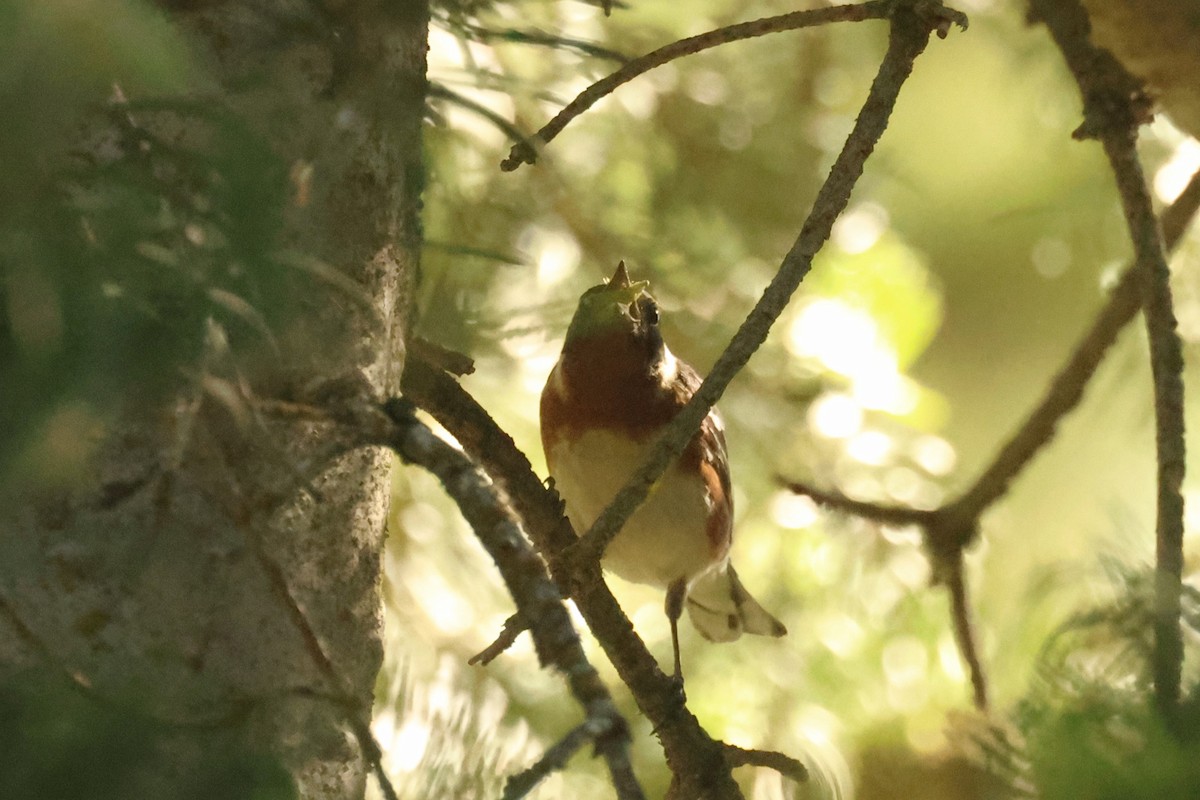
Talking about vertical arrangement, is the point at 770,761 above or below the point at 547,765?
above

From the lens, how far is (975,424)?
2281 millimetres

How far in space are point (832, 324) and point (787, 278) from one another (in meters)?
1.34

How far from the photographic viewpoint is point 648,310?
1684 mm

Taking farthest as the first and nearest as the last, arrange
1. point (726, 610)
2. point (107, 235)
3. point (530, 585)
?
point (726, 610) < point (530, 585) < point (107, 235)

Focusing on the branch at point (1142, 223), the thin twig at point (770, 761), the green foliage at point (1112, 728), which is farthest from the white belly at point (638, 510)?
the green foliage at point (1112, 728)

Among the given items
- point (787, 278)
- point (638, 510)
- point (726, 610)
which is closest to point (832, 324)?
point (726, 610)

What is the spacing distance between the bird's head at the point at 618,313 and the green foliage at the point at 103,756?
3.34 feet

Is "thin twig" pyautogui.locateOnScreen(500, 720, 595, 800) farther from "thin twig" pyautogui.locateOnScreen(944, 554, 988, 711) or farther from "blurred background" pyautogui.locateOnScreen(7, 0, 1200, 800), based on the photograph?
"thin twig" pyautogui.locateOnScreen(944, 554, 988, 711)

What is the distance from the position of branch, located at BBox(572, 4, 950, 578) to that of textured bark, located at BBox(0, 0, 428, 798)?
19 centimetres

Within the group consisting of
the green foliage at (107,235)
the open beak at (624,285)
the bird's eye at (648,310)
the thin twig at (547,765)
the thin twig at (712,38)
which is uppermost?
the bird's eye at (648,310)

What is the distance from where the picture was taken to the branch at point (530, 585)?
63 cm

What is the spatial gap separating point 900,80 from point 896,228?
1.29 meters

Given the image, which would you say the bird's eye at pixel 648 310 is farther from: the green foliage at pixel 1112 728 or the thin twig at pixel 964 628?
the green foliage at pixel 1112 728

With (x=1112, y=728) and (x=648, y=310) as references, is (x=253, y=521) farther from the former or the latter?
(x=648, y=310)
